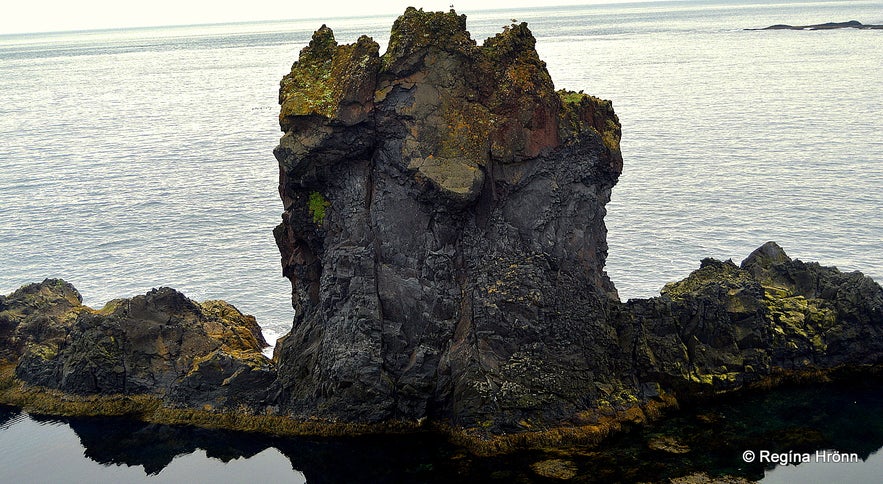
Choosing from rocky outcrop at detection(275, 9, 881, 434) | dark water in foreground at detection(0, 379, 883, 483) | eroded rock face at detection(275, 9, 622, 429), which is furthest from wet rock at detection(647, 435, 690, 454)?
eroded rock face at detection(275, 9, 622, 429)

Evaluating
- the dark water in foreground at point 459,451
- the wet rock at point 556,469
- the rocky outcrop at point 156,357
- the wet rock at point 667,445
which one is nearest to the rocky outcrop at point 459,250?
the dark water in foreground at point 459,451

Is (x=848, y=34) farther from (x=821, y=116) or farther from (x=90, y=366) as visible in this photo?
(x=90, y=366)

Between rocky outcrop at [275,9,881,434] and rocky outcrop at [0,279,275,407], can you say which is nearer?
rocky outcrop at [275,9,881,434]

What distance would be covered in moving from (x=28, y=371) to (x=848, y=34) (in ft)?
654

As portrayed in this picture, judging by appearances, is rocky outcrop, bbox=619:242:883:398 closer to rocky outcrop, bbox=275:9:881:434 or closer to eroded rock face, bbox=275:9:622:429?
rocky outcrop, bbox=275:9:881:434

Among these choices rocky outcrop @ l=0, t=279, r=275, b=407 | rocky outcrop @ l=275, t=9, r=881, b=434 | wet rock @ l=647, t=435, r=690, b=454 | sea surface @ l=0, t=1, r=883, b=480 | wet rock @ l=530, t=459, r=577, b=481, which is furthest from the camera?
sea surface @ l=0, t=1, r=883, b=480

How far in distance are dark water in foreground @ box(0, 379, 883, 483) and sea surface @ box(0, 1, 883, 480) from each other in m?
0.54

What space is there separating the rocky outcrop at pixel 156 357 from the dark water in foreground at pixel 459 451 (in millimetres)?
1740

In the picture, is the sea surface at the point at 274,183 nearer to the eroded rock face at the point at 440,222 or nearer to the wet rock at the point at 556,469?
the eroded rock face at the point at 440,222

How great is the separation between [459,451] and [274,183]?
163ft

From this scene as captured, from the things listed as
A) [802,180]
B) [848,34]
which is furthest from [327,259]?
[848,34]

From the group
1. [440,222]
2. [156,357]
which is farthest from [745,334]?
[156,357]

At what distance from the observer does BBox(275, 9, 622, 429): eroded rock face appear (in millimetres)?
33375

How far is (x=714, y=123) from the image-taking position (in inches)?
3757
